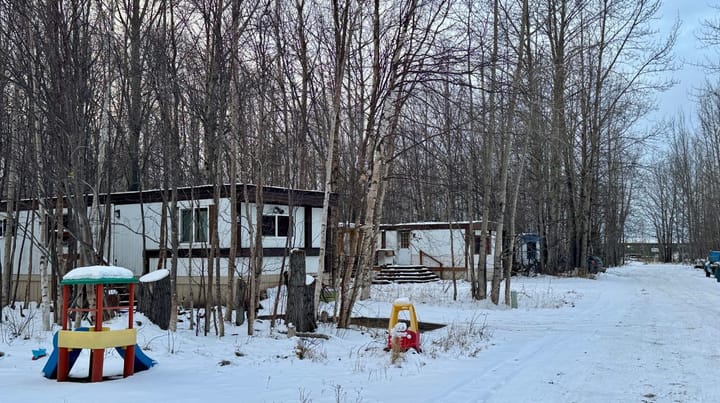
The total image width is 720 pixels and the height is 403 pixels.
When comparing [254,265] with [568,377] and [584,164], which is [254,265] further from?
[584,164]

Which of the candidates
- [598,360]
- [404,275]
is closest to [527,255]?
[404,275]

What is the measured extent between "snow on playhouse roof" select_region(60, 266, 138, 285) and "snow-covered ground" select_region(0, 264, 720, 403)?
3.40 ft

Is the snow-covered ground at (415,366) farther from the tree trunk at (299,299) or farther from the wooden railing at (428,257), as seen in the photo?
the wooden railing at (428,257)

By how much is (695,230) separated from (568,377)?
218 feet

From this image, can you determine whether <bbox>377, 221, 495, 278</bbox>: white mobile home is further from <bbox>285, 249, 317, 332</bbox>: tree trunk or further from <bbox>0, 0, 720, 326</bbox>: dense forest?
<bbox>285, 249, 317, 332</bbox>: tree trunk

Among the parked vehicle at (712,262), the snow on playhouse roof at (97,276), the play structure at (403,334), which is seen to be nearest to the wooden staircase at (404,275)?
the parked vehicle at (712,262)

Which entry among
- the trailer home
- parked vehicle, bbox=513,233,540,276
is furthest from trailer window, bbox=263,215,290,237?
parked vehicle, bbox=513,233,540,276

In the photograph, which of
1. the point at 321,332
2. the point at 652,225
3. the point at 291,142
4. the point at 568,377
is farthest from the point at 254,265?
the point at 652,225

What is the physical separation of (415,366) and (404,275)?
2112 centimetres

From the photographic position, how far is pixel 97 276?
6.77m

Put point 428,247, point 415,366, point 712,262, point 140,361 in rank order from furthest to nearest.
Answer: point 712,262 < point 428,247 < point 415,366 < point 140,361

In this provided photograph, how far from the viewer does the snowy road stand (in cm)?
663

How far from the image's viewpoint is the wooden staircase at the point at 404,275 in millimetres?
28586

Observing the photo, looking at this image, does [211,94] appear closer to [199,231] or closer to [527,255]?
[199,231]
